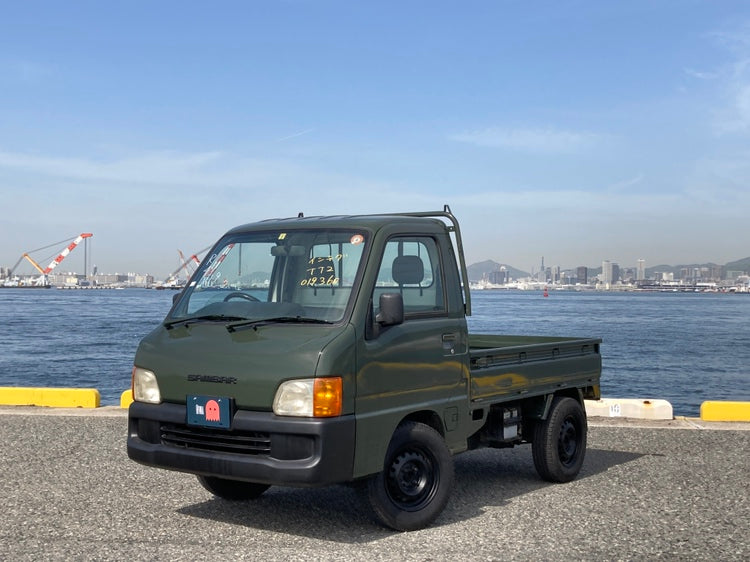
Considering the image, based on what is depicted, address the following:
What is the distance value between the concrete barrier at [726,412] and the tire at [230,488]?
23.0 ft

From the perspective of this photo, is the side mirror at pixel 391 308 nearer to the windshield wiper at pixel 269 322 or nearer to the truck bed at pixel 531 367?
the windshield wiper at pixel 269 322

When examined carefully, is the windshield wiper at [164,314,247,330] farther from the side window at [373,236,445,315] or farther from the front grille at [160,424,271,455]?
the side window at [373,236,445,315]

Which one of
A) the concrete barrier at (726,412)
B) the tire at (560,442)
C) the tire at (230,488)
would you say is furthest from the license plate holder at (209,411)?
the concrete barrier at (726,412)

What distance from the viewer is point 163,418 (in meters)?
5.79

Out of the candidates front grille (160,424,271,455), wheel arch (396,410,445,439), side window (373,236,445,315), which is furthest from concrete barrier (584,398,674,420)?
front grille (160,424,271,455)

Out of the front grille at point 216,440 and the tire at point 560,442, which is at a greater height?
the front grille at point 216,440

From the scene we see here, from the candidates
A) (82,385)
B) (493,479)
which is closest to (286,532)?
(493,479)

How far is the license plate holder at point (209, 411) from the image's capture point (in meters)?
5.49

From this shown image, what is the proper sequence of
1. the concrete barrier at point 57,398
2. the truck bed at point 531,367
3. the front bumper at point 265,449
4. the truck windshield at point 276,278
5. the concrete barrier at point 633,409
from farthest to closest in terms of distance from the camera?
the concrete barrier at point 57,398, the concrete barrier at point 633,409, the truck bed at point 531,367, the truck windshield at point 276,278, the front bumper at point 265,449

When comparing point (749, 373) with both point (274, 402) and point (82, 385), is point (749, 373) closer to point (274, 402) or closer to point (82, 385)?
point (82, 385)

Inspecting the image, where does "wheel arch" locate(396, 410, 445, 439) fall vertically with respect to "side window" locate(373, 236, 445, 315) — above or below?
below

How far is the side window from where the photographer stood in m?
6.03

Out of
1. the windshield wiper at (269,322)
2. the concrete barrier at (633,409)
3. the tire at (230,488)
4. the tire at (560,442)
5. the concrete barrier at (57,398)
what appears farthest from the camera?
the concrete barrier at (57,398)

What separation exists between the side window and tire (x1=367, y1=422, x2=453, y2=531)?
88 cm
